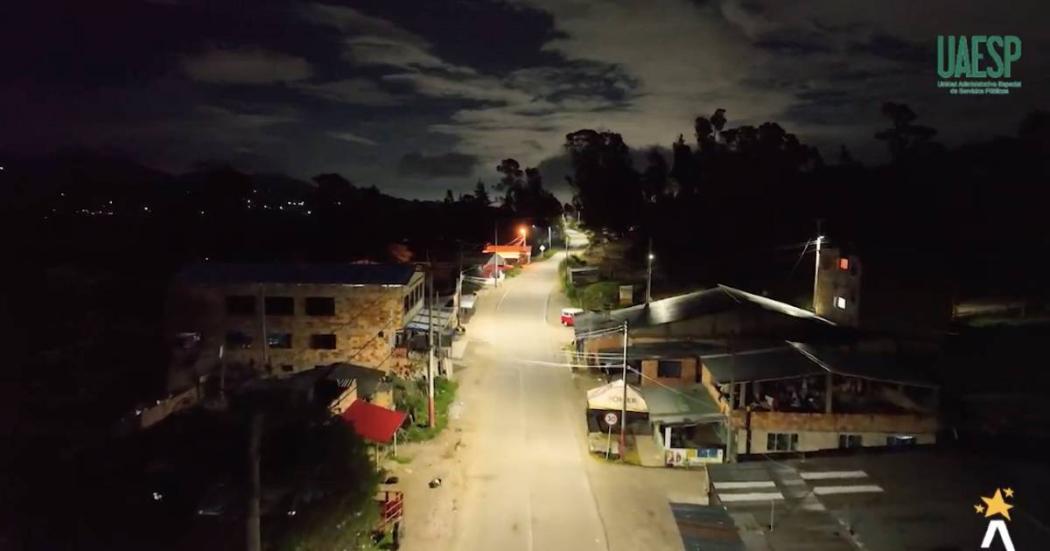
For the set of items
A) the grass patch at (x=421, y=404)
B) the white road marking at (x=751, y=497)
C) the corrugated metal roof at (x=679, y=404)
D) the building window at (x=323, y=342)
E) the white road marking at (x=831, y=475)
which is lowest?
the grass patch at (x=421, y=404)

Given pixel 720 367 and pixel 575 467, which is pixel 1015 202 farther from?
pixel 575 467

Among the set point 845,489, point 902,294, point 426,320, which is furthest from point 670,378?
point 902,294

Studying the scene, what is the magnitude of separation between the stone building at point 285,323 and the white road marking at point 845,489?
51.5 feet

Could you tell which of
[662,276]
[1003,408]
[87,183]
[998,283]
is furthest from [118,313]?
[87,183]

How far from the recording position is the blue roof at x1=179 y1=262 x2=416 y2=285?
25.3 meters

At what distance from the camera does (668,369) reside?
2192 cm

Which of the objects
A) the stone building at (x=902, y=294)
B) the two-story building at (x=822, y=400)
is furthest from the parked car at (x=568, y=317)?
the two-story building at (x=822, y=400)

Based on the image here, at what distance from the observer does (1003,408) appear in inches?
828

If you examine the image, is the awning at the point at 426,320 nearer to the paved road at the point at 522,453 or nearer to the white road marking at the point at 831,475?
the paved road at the point at 522,453

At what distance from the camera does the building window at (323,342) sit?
82.4ft

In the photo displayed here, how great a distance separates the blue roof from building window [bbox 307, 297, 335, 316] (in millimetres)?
705

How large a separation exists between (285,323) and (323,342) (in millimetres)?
Result: 1676

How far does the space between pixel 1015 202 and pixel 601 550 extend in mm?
43131

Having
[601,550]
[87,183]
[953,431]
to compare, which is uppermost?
[87,183]
